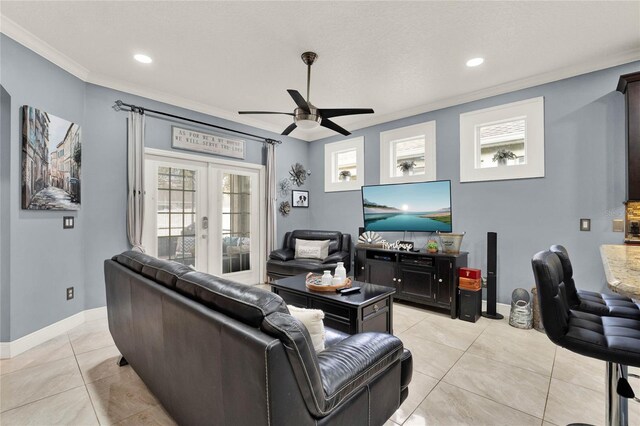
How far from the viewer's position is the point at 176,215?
13.6 ft

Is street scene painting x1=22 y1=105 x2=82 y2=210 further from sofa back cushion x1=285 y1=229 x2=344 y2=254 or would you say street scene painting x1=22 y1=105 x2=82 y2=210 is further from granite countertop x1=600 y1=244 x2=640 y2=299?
granite countertop x1=600 y1=244 x2=640 y2=299

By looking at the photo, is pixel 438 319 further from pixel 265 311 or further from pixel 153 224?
pixel 153 224

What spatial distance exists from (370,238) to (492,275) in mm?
1654

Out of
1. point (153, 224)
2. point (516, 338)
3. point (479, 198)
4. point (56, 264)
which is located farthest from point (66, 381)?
point (479, 198)

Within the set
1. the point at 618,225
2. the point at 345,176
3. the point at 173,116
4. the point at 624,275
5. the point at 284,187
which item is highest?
the point at 173,116

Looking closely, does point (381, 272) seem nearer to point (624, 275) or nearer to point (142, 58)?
point (624, 275)

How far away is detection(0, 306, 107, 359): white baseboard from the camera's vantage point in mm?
2510

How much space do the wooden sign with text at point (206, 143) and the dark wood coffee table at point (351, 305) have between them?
2.60m

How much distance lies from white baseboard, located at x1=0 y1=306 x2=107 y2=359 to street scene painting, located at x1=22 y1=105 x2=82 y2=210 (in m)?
1.17

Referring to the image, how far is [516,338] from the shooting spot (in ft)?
9.48

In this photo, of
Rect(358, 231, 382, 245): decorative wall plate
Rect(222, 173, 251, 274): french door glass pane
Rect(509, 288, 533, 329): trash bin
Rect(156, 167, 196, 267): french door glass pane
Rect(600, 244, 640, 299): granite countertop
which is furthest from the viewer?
Rect(222, 173, 251, 274): french door glass pane

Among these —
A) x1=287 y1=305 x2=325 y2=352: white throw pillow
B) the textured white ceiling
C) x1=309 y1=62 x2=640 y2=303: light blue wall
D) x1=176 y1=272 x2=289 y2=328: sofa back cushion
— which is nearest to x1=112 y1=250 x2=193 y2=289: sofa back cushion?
x1=176 y1=272 x2=289 y2=328: sofa back cushion

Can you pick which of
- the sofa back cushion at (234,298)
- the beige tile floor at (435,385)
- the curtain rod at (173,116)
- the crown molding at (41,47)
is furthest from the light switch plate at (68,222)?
the sofa back cushion at (234,298)

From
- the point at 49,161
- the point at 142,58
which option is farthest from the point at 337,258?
the point at 49,161
